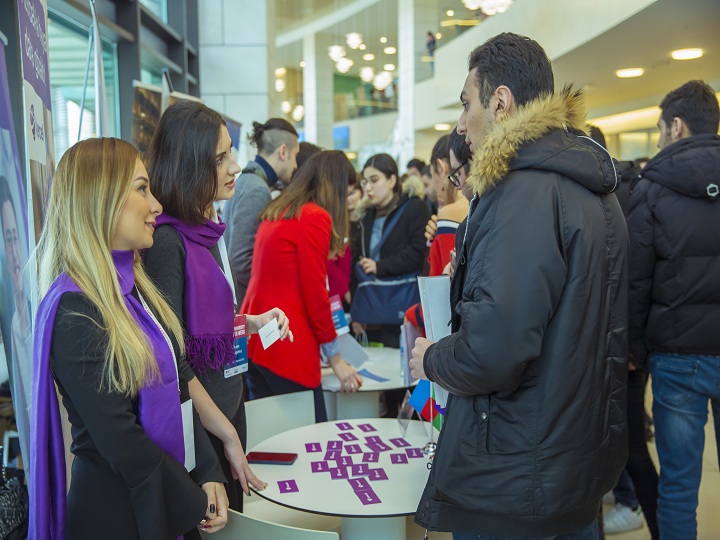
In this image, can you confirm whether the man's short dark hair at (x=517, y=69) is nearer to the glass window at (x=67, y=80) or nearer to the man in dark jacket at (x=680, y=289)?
the man in dark jacket at (x=680, y=289)

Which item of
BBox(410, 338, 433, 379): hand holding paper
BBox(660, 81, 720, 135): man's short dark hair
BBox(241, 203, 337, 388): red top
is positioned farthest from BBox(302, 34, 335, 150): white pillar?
BBox(410, 338, 433, 379): hand holding paper

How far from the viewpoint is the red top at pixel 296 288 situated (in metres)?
2.74

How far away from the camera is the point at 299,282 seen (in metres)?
2.80

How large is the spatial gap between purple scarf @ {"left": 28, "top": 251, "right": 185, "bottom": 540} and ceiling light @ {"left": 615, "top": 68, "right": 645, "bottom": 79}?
22.7ft

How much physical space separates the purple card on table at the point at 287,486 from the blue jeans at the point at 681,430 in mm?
1457

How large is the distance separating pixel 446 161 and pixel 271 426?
4.31 feet

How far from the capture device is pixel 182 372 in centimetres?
164

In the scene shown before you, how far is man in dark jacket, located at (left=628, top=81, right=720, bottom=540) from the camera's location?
2434 mm

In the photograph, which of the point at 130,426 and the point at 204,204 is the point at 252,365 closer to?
the point at 204,204

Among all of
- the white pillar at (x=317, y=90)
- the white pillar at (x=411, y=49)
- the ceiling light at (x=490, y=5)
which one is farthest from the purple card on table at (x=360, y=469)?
the white pillar at (x=317, y=90)

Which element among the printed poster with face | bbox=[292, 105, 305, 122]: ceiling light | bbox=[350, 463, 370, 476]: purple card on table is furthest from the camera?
bbox=[292, 105, 305, 122]: ceiling light

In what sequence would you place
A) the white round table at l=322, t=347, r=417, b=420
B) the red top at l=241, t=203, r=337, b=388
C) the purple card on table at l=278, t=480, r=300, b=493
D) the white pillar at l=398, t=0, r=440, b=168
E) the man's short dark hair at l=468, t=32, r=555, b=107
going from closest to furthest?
the man's short dark hair at l=468, t=32, r=555, b=107
the purple card on table at l=278, t=480, r=300, b=493
the red top at l=241, t=203, r=337, b=388
the white round table at l=322, t=347, r=417, b=420
the white pillar at l=398, t=0, r=440, b=168

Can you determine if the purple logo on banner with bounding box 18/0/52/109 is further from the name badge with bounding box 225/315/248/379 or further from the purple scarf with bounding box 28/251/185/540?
the name badge with bounding box 225/315/248/379

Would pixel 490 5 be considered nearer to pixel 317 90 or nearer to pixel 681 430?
pixel 681 430
